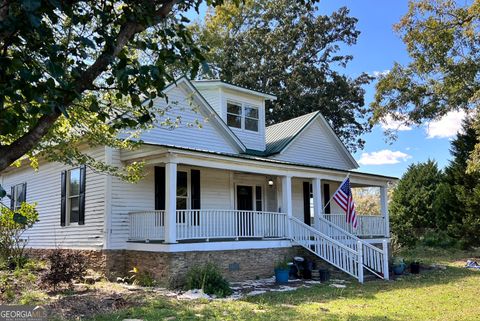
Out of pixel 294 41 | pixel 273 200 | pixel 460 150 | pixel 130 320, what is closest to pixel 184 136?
pixel 273 200

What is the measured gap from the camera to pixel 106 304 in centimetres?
887

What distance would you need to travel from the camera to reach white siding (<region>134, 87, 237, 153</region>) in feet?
48.8

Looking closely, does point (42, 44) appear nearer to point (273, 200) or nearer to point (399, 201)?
point (273, 200)

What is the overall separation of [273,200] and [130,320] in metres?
11.1

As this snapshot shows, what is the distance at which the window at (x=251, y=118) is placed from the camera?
63.0ft

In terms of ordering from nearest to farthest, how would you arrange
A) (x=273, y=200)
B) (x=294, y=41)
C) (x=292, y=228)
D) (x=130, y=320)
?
1. (x=130, y=320)
2. (x=292, y=228)
3. (x=273, y=200)
4. (x=294, y=41)

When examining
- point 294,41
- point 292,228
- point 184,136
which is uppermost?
point 294,41

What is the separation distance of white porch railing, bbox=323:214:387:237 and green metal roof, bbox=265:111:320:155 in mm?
3549

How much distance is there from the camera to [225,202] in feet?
52.3

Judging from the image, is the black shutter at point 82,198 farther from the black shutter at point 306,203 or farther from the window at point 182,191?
the black shutter at point 306,203

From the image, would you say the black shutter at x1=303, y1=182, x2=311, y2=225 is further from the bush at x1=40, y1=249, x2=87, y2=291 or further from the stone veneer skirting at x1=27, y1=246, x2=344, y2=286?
the bush at x1=40, y1=249, x2=87, y2=291

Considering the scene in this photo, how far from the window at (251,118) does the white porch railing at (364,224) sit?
503 cm

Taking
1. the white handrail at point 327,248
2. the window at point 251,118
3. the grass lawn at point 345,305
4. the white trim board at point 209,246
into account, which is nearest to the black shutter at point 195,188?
the white trim board at point 209,246

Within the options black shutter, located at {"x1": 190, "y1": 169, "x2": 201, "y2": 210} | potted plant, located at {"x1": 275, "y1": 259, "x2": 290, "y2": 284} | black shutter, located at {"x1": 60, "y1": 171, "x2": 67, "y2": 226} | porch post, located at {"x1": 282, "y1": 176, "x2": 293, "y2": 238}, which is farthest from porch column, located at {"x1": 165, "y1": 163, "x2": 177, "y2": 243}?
black shutter, located at {"x1": 60, "y1": 171, "x2": 67, "y2": 226}
